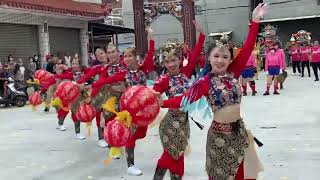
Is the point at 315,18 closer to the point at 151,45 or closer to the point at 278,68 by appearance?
the point at 278,68

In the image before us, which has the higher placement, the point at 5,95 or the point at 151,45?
the point at 151,45

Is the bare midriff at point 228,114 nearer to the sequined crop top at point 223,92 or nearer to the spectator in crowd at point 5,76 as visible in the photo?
the sequined crop top at point 223,92

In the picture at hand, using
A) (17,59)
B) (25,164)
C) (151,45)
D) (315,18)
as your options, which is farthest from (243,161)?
(315,18)

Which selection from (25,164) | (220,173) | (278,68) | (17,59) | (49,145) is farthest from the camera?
(17,59)

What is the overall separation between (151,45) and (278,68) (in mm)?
8869

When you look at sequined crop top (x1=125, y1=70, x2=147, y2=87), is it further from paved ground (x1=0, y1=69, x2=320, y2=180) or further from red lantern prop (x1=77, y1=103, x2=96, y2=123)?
paved ground (x1=0, y1=69, x2=320, y2=180)

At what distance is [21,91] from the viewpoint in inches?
611

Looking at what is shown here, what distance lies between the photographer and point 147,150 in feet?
24.1

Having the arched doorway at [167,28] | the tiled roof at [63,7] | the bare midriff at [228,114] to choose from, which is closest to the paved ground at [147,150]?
the bare midriff at [228,114]

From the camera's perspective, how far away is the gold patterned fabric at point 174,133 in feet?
15.0

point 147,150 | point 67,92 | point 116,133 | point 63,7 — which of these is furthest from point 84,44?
point 116,133

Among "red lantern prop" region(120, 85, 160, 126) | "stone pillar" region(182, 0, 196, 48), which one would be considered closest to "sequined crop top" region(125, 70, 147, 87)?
"red lantern prop" region(120, 85, 160, 126)

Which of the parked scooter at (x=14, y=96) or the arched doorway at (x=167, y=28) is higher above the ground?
the arched doorway at (x=167, y=28)

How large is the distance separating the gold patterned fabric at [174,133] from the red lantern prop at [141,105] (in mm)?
861
